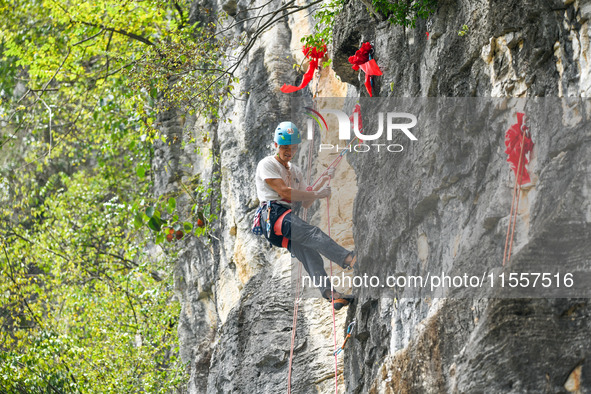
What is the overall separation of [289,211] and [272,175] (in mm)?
374

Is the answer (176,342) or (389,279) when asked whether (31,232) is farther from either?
(389,279)

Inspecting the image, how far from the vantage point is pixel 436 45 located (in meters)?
6.57

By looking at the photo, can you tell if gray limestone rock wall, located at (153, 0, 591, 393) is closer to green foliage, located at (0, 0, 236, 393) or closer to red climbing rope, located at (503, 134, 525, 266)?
red climbing rope, located at (503, 134, 525, 266)

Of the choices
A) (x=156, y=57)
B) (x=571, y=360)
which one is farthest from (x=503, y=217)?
(x=156, y=57)

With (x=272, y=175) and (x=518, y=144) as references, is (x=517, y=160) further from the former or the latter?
(x=272, y=175)

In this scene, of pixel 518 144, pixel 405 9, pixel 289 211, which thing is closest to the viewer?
pixel 518 144

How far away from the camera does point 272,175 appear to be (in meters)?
7.40

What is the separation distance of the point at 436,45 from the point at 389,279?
76.5 inches

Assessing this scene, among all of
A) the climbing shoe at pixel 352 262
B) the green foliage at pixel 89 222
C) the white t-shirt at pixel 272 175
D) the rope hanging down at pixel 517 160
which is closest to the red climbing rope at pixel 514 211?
the rope hanging down at pixel 517 160

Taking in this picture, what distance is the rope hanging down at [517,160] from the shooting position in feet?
17.4

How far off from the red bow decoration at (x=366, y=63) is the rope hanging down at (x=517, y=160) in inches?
81.9

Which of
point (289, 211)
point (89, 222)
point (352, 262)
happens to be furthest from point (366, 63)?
point (89, 222)

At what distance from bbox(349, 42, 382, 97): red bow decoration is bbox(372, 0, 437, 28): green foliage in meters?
0.42

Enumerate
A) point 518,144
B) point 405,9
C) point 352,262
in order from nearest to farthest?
point 518,144
point 405,9
point 352,262
